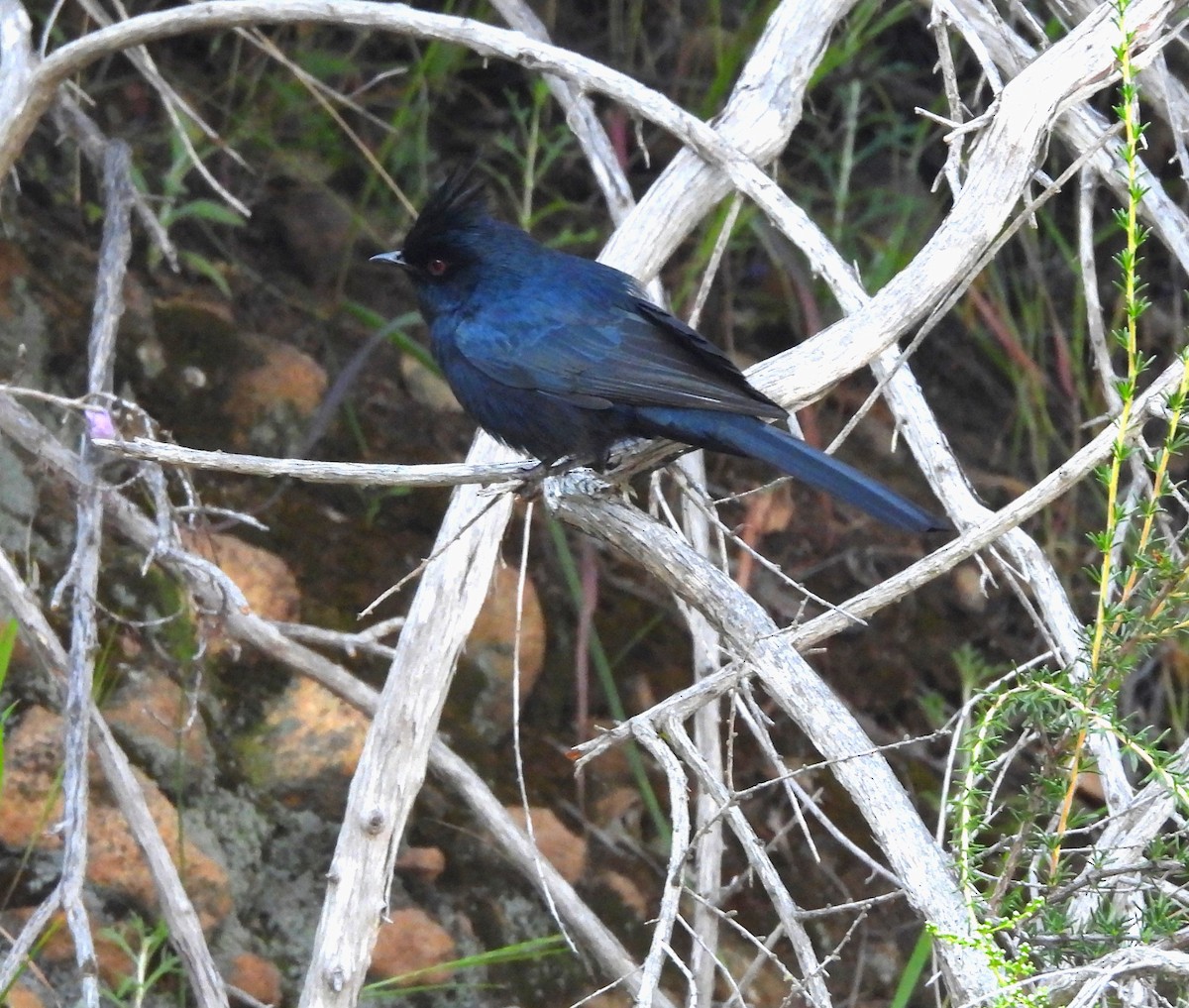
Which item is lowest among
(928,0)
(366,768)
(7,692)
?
(7,692)

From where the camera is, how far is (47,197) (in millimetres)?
5145

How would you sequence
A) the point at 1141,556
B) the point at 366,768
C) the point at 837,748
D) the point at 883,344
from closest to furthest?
the point at 1141,556 → the point at 837,748 → the point at 883,344 → the point at 366,768

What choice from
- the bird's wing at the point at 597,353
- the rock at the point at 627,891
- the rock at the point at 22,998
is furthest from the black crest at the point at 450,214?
the rock at the point at 22,998

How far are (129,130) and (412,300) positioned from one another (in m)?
1.15

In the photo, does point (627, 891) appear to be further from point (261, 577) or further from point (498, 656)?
point (261, 577)

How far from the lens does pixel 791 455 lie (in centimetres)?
323

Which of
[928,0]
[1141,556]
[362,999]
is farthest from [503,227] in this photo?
[1141,556]

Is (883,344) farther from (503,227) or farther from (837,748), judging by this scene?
(503,227)

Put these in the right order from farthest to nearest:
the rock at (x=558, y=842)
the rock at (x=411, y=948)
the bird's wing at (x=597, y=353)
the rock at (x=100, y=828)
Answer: the rock at (x=558, y=842)
the rock at (x=411, y=948)
the rock at (x=100, y=828)
the bird's wing at (x=597, y=353)

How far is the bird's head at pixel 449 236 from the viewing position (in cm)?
417

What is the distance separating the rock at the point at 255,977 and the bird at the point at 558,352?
144cm

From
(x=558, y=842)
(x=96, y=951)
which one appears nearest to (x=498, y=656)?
(x=558, y=842)

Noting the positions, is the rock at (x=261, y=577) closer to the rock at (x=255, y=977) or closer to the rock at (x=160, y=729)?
the rock at (x=160, y=729)

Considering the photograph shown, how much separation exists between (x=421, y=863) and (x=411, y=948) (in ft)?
0.88
